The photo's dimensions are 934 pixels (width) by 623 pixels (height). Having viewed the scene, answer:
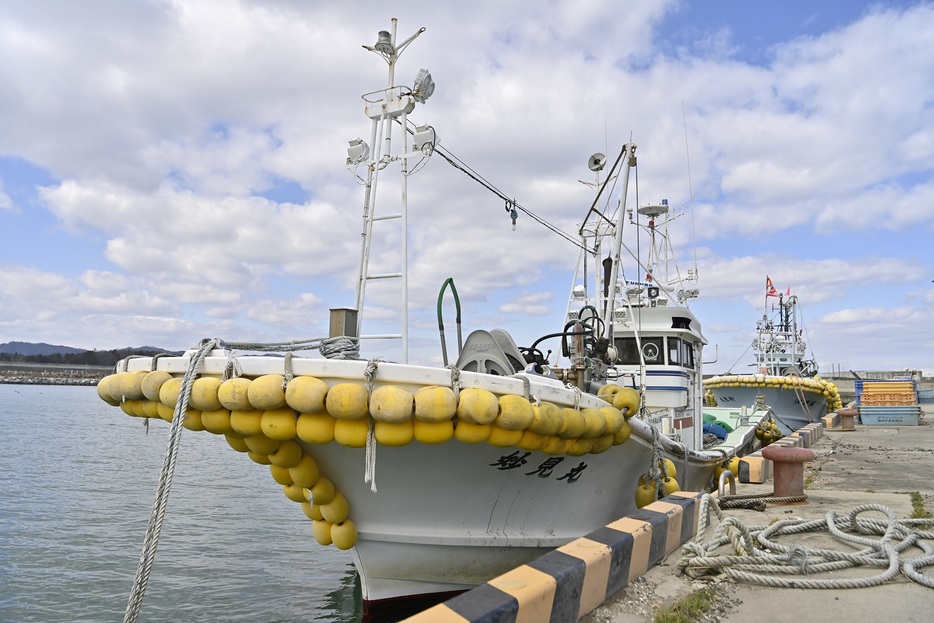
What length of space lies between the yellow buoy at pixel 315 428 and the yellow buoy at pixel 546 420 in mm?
1357

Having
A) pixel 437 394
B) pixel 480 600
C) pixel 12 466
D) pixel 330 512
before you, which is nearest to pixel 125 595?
pixel 330 512

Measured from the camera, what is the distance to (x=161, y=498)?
12.4ft

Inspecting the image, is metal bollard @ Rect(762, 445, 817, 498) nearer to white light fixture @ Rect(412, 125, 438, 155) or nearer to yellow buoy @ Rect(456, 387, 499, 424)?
yellow buoy @ Rect(456, 387, 499, 424)

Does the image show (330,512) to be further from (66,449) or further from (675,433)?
(66,449)

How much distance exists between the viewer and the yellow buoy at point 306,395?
3.86 metres

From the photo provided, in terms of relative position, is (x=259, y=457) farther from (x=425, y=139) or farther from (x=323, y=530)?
(x=425, y=139)

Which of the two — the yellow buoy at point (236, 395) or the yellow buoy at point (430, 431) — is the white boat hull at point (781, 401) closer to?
the yellow buoy at point (430, 431)

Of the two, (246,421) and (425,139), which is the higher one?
(425,139)

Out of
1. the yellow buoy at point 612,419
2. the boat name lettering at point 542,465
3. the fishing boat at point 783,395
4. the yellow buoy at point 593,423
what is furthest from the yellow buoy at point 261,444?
the fishing boat at point 783,395

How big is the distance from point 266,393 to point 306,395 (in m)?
0.27

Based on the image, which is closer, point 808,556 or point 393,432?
point 393,432

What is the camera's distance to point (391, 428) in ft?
13.0

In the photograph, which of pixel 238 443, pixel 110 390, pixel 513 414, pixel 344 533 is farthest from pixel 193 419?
pixel 513 414

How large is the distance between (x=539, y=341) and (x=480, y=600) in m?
4.47
